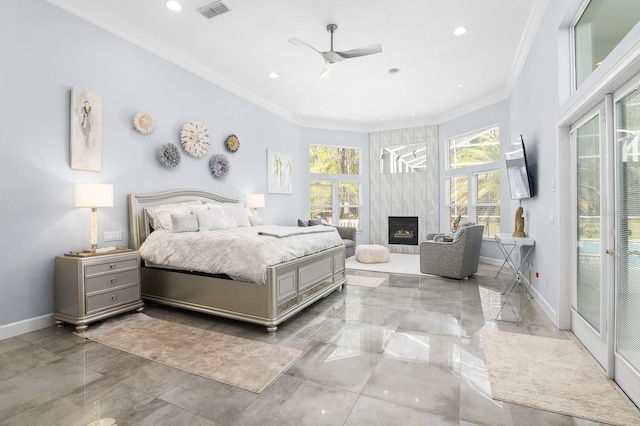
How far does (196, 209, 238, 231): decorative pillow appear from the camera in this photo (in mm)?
4182

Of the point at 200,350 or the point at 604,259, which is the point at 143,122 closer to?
the point at 200,350

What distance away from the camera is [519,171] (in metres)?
4.41

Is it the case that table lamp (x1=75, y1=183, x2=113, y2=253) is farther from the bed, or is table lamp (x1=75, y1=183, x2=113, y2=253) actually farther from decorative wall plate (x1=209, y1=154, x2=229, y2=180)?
decorative wall plate (x1=209, y1=154, x2=229, y2=180)

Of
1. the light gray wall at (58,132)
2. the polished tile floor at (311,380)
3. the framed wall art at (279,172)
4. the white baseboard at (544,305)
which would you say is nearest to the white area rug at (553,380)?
the polished tile floor at (311,380)

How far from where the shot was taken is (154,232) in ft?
12.8

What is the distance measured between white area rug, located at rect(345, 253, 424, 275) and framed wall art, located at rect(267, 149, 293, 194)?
89.7 inches

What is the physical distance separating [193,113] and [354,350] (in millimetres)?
4315

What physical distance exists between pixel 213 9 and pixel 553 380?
15.6 feet

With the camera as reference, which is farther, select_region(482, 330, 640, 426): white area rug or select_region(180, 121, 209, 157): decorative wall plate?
select_region(180, 121, 209, 157): decorative wall plate

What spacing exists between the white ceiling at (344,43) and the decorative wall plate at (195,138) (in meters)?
0.91

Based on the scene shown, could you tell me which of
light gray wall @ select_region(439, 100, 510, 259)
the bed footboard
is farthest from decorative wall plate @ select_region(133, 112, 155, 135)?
light gray wall @ select_region(439, 100, 510, 259)

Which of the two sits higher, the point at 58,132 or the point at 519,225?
the point at 58,132

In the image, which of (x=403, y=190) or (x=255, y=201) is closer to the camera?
(x=255, y=201)

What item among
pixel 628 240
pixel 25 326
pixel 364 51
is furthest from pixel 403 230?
pixel 25 326
